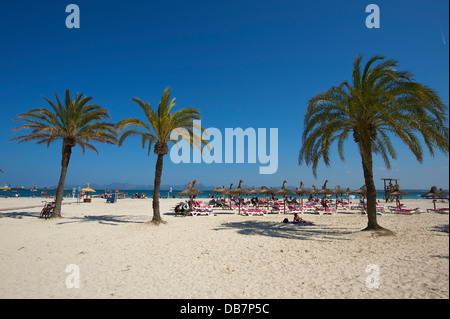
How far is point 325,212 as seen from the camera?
19.8m

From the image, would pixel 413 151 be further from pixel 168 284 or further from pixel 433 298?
pixel 168 284

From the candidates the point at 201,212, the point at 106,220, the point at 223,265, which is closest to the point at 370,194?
the point at 223,265

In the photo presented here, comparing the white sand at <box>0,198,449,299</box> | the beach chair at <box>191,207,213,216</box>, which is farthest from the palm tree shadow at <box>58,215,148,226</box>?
the beach chair at <box>191,207,213,216</box>

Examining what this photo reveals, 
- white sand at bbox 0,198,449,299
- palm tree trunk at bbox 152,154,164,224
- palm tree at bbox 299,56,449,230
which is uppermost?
palm tree at bbox 299,56,449,230

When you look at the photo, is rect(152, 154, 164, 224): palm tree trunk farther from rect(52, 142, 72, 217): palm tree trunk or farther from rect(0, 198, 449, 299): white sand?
rect(52, 142, 72, 217): palm tree trunk

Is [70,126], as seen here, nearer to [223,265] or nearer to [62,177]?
[62,177]

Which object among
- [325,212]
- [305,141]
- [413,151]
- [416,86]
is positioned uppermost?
[416,86]

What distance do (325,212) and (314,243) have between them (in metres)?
12.3

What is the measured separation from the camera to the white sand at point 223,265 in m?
4.52

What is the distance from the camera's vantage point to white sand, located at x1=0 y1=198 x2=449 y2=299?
4523 mm

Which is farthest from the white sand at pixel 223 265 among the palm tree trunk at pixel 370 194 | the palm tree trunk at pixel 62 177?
the palm tree trunk at pixel 62 177

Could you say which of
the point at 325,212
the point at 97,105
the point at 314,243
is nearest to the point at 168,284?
the point at 314,243

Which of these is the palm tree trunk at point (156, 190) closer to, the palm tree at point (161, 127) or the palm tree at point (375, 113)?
the palm tree at point (161, 127)

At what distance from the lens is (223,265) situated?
244 inches
